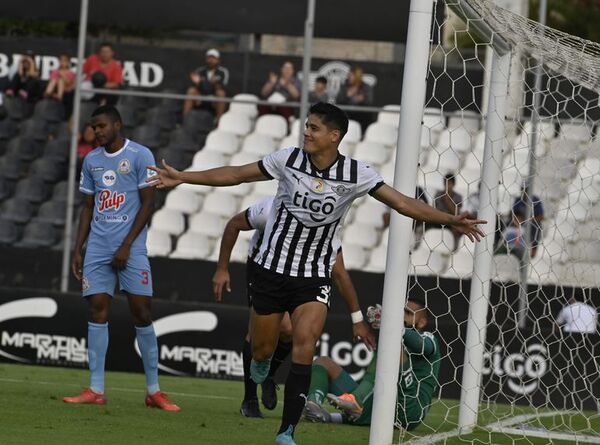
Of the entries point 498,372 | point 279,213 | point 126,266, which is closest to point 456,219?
point 279,213

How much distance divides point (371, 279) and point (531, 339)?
6.89 feet

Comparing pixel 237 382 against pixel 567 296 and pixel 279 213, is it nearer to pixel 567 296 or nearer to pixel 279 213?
pixel 567 296

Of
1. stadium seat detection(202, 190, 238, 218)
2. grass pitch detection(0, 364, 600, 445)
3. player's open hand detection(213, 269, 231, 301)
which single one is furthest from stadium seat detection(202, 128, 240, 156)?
player's open hand detection(213, 269, 231, 301)

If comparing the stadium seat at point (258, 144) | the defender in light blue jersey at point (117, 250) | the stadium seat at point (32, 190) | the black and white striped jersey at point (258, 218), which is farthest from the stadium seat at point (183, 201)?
the black and white striped jersey at point (258, 218)

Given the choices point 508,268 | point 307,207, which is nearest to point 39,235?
point 508,268

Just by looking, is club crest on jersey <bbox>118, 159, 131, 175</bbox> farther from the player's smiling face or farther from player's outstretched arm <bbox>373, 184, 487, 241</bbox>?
player's outstretched arm <bbox>373, 184, 487, 241</bbox>

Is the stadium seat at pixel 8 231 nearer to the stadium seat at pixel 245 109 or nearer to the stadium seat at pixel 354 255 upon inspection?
the stadium seat at pixel 245 109

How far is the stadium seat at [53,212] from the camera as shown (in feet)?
51.9

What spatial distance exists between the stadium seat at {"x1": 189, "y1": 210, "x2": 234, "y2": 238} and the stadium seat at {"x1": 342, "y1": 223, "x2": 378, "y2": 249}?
1422mm

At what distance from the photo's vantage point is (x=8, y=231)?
51.0ft

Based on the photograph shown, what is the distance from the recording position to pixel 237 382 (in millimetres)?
13148

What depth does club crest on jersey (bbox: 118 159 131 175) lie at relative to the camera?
9.34m

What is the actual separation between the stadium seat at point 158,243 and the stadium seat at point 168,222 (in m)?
0.11

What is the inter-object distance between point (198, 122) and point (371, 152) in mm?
2185
